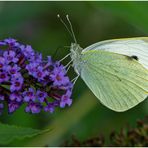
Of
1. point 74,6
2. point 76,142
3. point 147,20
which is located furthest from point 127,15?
point 76,142

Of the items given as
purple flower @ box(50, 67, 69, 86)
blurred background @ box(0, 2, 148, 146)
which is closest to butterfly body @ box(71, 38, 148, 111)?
purple flower @ box(50, 67, 69, 86)

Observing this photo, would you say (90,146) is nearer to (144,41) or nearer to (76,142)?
(76,142)

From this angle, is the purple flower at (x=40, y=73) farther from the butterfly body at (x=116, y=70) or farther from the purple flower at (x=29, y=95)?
the butterfly body at (x=116, y=70)

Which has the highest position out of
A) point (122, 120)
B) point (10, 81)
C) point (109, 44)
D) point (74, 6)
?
point (74, 6)

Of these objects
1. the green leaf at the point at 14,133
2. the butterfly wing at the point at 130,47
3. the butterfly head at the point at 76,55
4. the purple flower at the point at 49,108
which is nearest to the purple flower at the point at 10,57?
the purple flower at the point at 49,108

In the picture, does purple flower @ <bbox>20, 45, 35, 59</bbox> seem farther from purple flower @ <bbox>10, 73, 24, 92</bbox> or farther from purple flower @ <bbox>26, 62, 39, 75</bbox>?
purple flower @ <bbox>10, 73, 24, 92</bbox>

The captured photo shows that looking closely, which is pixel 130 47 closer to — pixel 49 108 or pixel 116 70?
pixel 116 70
